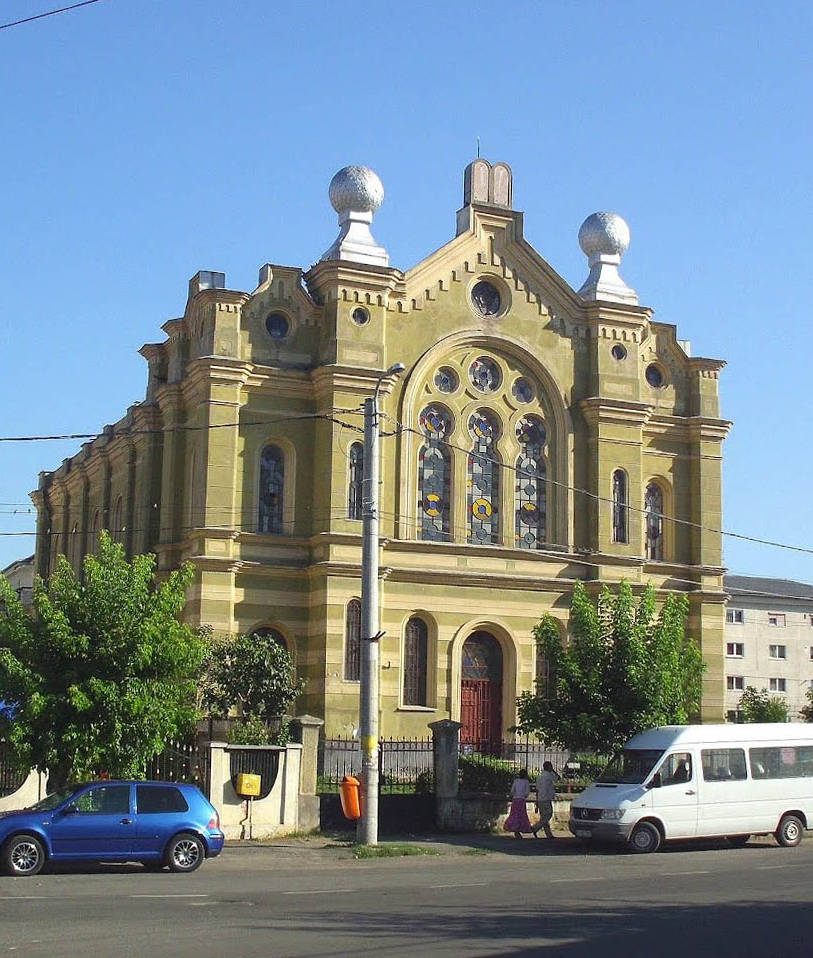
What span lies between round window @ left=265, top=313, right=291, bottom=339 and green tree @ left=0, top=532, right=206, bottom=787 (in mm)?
13456

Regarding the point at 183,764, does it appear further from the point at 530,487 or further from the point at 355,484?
the point at 530,487

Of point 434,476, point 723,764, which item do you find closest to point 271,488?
point 434,476

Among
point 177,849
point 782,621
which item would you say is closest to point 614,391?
point 177,849

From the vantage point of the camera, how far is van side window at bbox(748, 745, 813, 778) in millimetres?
29172

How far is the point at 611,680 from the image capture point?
33.2 meters


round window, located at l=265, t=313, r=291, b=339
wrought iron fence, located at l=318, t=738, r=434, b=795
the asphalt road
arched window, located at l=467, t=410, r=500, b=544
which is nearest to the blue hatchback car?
the asphalt road

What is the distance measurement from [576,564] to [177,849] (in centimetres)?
2195

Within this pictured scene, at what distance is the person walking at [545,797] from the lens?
101ft

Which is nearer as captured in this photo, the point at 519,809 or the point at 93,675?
the point at 93,675

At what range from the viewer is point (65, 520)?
2165 inches

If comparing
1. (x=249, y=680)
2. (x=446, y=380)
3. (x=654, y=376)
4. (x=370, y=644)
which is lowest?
(x=249, y=680)

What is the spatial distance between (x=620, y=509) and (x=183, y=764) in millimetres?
18138

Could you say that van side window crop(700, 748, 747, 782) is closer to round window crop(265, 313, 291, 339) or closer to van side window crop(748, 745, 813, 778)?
van side window crop(748, 745, 813, 778)

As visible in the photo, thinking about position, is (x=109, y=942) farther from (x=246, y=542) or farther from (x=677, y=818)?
(x=246, y=542)
